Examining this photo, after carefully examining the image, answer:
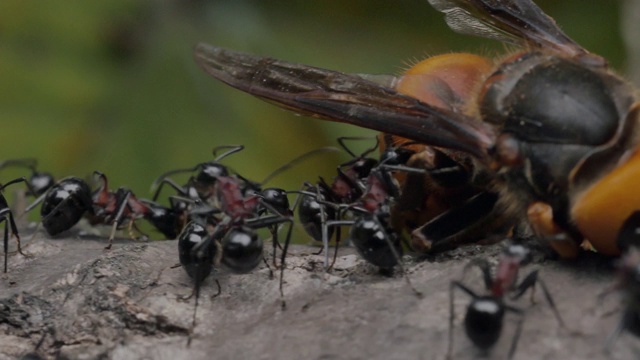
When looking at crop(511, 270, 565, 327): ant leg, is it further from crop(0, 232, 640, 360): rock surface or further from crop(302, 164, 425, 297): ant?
crop(302, 164, 425, 297): ant

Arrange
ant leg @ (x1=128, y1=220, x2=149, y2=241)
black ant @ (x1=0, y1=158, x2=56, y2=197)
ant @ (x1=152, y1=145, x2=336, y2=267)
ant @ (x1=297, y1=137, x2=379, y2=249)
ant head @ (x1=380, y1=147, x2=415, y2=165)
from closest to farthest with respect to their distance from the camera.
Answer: ant head @ (x1=380, y1=147, x2=415, y2=165)
ant @ (x1=152, y1=145, x2=336, y2=267)
ant @ (x1=297, y1=137, x2=379, y2=249)
ant leg @ (x1=128, y1=220, x2=149, y2=241)
black ant @ (x1=0, y1=158, x2=56, y2=197)

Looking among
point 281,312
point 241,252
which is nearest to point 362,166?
point 241,252

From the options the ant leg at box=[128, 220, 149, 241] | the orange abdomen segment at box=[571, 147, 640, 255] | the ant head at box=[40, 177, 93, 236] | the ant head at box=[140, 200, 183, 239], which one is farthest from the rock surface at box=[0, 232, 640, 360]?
the ant head at box=[140, 200, 183, 239]

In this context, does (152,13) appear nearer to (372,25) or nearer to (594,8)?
(372,25)

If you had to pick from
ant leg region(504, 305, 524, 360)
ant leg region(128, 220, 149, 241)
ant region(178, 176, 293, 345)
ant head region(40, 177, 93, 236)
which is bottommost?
ant leg region(128, 220, 149, 241)

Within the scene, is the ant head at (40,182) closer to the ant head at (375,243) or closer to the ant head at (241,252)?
the ant head at (241,252)

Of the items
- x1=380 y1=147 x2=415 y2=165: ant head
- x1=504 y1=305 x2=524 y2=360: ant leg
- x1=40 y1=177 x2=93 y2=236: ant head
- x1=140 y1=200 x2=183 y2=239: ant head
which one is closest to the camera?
x1=504 y1=305 x2=524 y2=360: ant leg

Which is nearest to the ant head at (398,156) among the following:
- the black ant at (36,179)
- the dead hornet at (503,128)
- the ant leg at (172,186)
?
the dead hornet at (503,128)
